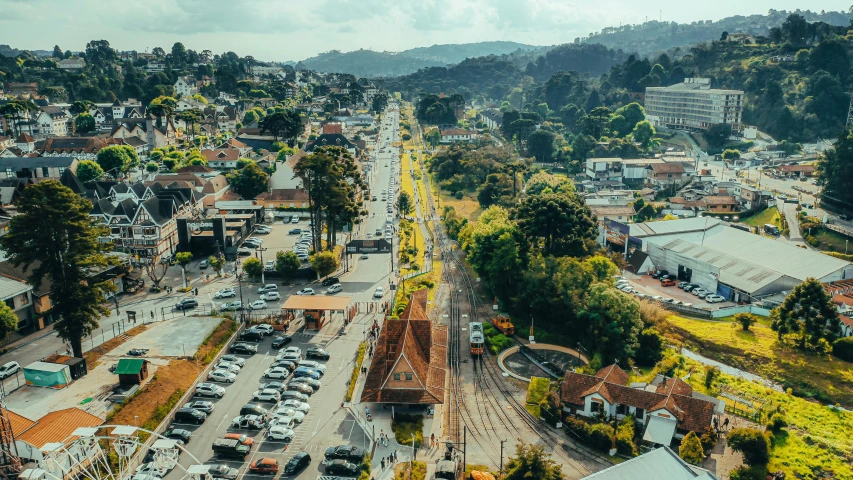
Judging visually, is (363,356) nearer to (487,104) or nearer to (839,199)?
(839,199)

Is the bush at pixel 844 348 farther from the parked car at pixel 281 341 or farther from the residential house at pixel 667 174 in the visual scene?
the residential house at pixel 667 174

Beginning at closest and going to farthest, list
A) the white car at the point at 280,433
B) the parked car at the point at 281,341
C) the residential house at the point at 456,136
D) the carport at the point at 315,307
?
the white car at the point at 280,433
the parked car at the point at 281,341
the carport at the point at 315,307
the residential house at the point at 456,136

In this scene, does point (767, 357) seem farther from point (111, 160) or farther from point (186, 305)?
point (111, 160)

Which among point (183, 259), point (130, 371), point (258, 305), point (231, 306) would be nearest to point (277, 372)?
point (130, 371)

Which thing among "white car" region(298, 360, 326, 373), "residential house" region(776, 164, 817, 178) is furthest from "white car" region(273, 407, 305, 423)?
"residential house" region(776, 164, 817, 178)

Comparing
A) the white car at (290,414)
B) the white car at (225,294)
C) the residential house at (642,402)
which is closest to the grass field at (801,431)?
the residential house at (642,402)
